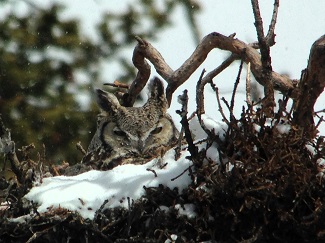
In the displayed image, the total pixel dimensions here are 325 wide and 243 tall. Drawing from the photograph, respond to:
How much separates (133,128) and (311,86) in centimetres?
138

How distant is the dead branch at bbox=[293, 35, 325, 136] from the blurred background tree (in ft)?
6.97

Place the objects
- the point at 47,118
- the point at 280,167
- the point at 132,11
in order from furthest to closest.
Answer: the point at 132,11 → the point at 47,118 → the point at 280,167

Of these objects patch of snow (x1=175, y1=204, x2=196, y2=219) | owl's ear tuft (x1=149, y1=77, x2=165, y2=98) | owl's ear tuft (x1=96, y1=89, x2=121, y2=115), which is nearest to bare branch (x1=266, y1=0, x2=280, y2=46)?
patch of snow (x1=175, y1=204, x2=196, y2=219)

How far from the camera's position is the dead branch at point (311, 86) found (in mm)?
2898

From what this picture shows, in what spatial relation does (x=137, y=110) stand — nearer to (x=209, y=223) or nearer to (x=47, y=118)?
(x=47, y=118)

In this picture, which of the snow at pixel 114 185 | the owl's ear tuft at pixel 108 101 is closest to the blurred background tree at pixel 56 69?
the owl's ear tuft at pixel 108 101

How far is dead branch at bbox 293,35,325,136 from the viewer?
2.90 metres

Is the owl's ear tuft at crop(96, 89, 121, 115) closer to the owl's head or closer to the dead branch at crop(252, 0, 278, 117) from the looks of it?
the owl's head

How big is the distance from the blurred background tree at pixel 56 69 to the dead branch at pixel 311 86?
2.12 metres

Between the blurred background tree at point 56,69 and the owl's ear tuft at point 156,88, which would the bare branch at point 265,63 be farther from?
the blurred background tree at point 56,69

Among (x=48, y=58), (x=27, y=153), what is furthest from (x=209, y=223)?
(x=48, y=58)

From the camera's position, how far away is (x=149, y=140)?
4152mm

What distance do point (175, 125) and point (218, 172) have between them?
1611 millimetres

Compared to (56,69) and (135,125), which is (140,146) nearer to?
(135,125)
